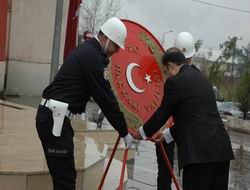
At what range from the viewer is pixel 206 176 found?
4.25 m

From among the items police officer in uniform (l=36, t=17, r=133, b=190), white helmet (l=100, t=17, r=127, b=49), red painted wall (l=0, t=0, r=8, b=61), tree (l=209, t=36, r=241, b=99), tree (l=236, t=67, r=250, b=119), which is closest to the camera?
police officer in uniform (l=36, t=17, r=133, b=190)

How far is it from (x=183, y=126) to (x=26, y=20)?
502 inches

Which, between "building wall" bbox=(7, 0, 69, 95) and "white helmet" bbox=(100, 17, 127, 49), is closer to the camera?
"white helmet" bbox=(100, 17, 127, 49)

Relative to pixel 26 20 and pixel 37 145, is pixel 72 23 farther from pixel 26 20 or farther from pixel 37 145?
pixel 26 20

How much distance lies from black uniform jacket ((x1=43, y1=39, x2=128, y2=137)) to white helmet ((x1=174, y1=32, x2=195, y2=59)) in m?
1.33

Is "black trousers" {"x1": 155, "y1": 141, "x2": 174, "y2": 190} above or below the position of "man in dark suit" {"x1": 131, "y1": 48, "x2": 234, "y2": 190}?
below

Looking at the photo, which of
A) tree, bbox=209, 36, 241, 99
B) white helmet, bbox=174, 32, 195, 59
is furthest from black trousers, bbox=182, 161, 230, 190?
tree, bbox=209, 36, 241, 99

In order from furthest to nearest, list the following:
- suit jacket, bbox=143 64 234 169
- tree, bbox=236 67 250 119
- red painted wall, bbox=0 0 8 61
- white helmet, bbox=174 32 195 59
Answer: tree, bbox=236 67 250 119, red painted wall, bbox=0 0 8 61, white helmet, bbox=174 32 195 59, suit jacket, bbox=143 64 234 169

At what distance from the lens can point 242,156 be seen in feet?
42.0

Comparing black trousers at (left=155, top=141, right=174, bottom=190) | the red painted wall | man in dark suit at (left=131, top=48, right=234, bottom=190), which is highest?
the red painted wall

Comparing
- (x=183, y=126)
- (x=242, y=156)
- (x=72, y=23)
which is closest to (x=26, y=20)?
(x=72, y=23)

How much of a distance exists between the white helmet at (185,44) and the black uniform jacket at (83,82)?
1332mm

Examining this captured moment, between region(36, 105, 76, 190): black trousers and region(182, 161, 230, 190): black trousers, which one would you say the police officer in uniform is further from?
region(182, 161, 230, 190): black trousers

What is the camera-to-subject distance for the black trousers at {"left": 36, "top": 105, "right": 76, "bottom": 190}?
14.1 ft
